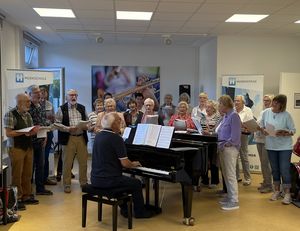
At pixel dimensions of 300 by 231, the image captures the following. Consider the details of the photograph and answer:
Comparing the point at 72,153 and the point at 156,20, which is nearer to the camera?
the point at 72,153

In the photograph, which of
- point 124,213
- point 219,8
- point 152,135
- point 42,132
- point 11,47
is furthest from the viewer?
point 11,47

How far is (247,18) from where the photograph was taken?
6027 millimetres

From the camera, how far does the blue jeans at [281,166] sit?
5055 millimetres

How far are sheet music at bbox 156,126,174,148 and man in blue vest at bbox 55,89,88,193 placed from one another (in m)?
1.76

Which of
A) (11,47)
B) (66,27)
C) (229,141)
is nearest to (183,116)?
(229,141)

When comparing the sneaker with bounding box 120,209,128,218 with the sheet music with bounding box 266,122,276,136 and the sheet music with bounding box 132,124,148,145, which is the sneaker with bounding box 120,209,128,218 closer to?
the sheet music with bounding box 132,124,148,145

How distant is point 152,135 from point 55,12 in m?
2.80

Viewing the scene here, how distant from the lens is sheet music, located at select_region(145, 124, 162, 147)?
13.5 feet

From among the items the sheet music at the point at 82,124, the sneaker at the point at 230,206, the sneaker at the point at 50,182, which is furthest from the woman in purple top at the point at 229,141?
the sneaker at the point at 50,182

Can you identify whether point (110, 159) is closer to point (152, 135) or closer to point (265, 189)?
point (152, 135)

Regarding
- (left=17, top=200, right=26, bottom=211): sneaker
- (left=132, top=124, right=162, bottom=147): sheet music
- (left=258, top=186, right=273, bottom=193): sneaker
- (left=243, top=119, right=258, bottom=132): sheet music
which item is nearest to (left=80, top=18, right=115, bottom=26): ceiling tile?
(left=132, top=124, right=162, bottom=147): sheet music

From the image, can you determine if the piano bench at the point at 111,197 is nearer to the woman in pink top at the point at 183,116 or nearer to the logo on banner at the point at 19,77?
the woman in pink top at the point at 183,116

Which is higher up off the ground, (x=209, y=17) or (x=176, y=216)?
(x=209, y=17)

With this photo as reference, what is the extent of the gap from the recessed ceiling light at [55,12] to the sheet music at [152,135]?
2485mm
